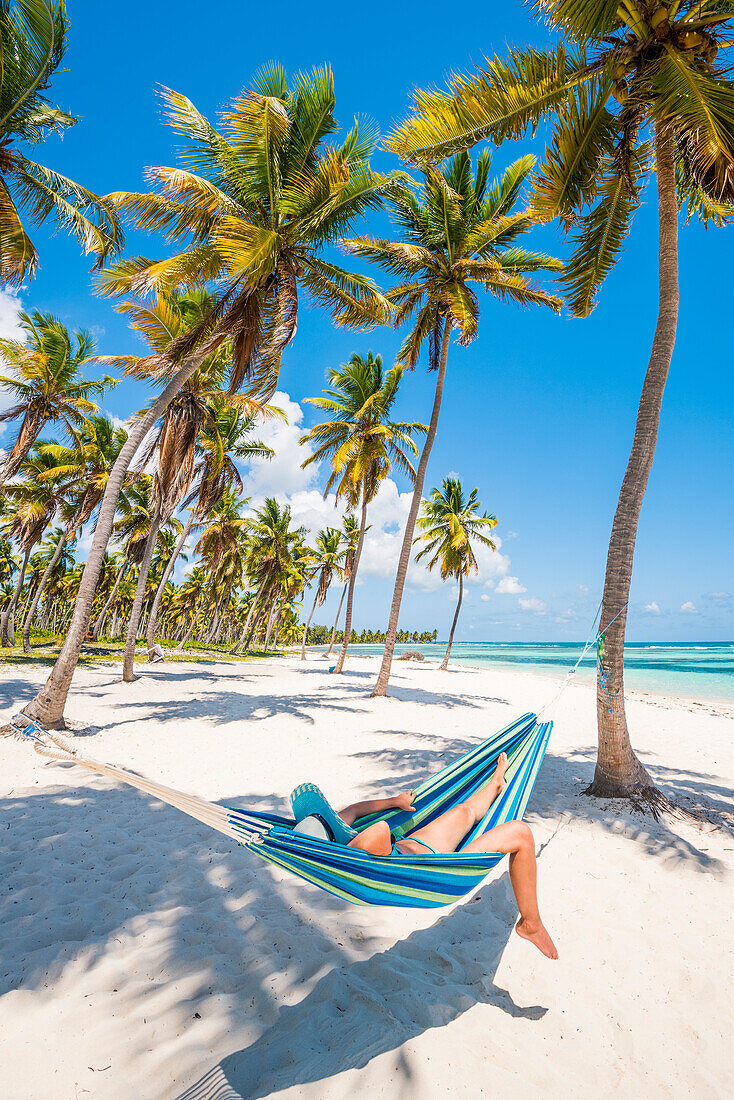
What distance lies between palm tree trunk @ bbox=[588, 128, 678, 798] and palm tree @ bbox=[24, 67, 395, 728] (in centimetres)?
373

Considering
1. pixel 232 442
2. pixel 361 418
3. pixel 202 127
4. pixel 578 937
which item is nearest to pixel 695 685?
pixel 361 418

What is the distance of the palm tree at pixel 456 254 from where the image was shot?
8.45 m

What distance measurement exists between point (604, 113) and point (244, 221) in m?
4.30

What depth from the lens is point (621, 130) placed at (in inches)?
179

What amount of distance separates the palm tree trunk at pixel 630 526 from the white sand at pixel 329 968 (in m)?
0.38

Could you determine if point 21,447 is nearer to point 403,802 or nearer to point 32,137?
point 32,137

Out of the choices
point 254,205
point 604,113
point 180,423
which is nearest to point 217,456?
point 180,423

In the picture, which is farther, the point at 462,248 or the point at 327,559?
the point at 327,559

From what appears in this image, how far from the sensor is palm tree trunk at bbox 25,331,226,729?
559 cm

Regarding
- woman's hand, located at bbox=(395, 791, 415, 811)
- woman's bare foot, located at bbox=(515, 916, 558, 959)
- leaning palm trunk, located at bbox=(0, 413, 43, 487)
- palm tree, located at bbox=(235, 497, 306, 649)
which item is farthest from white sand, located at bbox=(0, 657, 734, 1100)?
palm tree, located at bbox=(235, 497, 306, 649)

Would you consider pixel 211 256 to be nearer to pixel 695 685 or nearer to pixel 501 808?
pixel 501 808

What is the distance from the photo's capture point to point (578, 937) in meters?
2.39

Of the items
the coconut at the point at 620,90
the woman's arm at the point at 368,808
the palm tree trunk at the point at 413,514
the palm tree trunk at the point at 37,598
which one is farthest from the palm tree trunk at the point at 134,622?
the coconut at the point at 620,90

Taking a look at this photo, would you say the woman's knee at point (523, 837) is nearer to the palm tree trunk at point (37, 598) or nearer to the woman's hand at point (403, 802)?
the woman's hand at point (403, 802)
